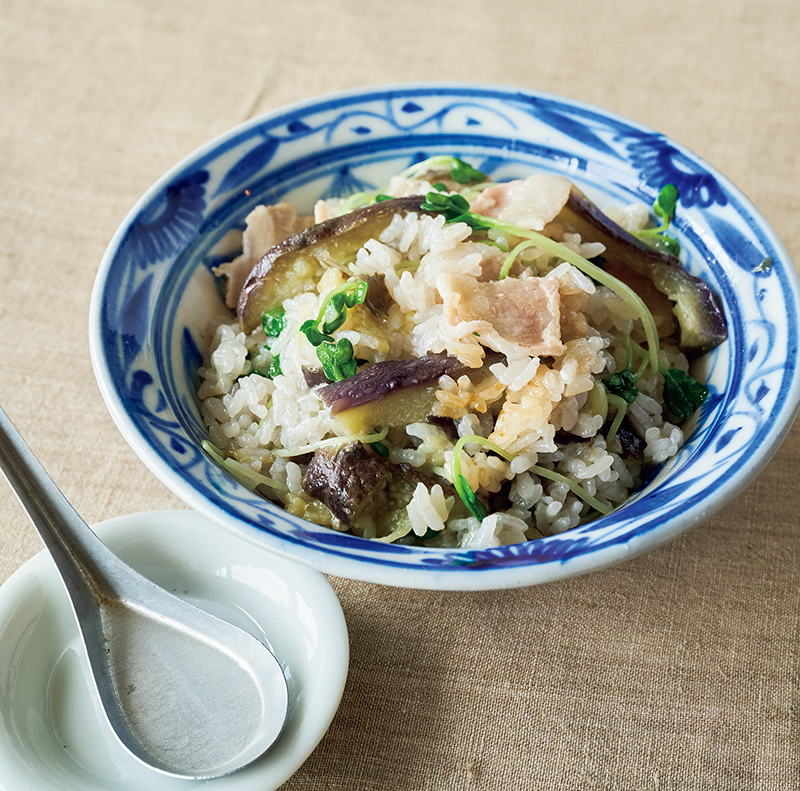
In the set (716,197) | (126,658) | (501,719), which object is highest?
(716,197)

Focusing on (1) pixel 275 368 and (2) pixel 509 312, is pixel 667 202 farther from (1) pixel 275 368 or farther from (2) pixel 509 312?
(1) pixel 275 368

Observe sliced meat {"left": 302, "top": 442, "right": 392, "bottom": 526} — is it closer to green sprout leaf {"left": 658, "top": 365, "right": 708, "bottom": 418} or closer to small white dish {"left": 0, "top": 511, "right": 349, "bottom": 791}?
small white dish {"left": 0, "top": 511, "right": 349, "bottom": 791}

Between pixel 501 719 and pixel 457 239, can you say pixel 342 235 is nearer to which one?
pixel 457 239

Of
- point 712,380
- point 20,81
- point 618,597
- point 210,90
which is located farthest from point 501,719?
point 20,81

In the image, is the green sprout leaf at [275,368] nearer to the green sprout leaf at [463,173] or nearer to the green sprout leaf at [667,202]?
the green sprout leaf at [463,173]

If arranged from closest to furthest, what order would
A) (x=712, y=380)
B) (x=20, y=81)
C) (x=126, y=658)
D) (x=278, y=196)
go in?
(x=126, y=658)
(x=712, y=380)
(x=278, y=196)
(x=20, y=81)

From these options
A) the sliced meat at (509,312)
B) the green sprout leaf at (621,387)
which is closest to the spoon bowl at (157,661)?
the sliced meat at (509,312)
